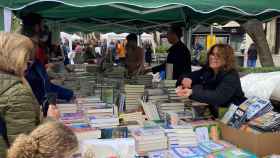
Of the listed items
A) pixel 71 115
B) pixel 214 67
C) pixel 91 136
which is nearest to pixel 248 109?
pixel 214 67

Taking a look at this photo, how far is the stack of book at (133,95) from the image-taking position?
3.69m

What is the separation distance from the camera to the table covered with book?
2.60m

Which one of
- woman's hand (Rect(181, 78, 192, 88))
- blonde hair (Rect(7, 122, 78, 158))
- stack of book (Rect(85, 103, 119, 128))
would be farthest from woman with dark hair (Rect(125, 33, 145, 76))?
blonde hair (Rect(7, 122, 78, 158))

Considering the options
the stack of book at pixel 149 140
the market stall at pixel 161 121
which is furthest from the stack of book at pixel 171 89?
the stack of book at pixel 149 140

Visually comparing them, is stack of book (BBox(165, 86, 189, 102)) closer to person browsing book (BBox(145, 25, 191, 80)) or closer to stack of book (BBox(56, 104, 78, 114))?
stack of book (BBox(56, 104, 78, 114))

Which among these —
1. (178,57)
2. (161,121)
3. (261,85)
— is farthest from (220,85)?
(178,57)

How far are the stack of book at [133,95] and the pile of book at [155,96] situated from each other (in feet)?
0.22

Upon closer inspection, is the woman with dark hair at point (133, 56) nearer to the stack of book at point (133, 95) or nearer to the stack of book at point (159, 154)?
the stack of book at point (133, 95)

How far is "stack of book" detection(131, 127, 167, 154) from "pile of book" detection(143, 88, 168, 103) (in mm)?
810

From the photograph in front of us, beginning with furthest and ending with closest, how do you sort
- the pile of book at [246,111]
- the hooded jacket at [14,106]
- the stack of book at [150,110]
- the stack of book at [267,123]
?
the stack of book at [150,110], the pile of book at [246,111], the stack of book at [267,123], the hooded jacket at [14,106]

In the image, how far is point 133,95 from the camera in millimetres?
3713

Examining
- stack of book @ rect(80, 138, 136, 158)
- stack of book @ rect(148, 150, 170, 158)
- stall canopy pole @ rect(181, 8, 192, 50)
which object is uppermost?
stall canopy pole @ rect(181, 8, 192, 50)

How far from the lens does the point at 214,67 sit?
3.17 metres

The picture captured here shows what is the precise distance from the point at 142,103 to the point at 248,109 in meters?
1.00
